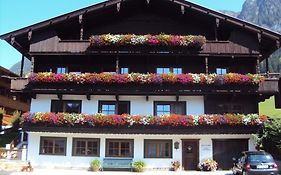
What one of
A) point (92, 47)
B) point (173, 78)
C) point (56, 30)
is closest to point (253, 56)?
point (173, 78)

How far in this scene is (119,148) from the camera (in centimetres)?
2548

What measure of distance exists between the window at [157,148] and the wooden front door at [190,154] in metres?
0.99

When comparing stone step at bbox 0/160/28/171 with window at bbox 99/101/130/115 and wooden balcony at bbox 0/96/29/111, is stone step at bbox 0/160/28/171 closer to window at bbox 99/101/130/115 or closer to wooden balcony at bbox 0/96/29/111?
window at bbox 99/101/130/115

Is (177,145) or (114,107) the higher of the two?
(114,107)

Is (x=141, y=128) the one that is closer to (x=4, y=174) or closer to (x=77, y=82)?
(x=77, y=82)

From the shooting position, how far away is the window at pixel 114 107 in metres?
25.9

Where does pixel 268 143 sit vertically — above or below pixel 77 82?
below

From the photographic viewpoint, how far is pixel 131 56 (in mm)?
26797

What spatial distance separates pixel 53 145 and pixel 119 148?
4494 mm

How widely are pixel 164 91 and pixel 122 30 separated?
633 centimetres

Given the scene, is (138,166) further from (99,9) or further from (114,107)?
(99,9)

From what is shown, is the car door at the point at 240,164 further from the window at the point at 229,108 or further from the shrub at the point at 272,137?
the window at the point at 229,108

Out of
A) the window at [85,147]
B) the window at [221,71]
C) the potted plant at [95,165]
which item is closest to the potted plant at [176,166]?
the potted plant at [95,165]

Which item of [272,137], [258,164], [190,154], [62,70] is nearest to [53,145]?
[62,70]
